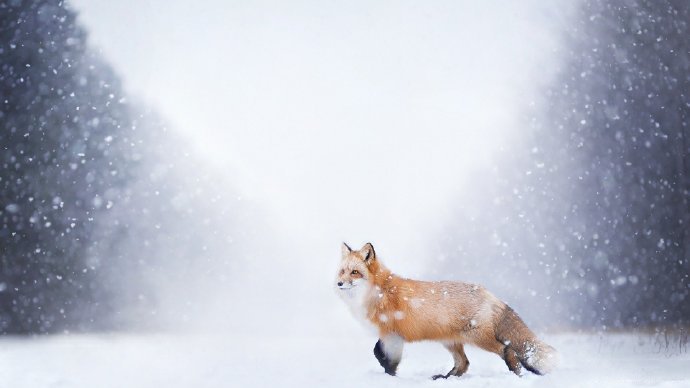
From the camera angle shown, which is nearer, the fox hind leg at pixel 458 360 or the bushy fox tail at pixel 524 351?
the bushy fox tail at pixel 524 351

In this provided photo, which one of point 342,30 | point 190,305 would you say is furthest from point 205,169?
point 342,30

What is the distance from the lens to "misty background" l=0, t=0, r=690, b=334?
5945 mm

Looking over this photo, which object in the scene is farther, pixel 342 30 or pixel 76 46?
pixel 76 46

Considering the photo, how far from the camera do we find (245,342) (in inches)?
215

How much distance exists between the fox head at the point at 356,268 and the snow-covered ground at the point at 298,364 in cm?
53

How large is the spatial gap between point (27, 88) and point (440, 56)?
4499mm

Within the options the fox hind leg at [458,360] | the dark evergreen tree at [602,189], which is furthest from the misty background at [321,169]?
the fox hind leg at [458,360]

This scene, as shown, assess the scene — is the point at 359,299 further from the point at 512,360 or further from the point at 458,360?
the point at 512,360

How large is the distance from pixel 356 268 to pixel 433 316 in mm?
491

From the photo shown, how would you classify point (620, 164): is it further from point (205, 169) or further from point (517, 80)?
point (205, 169)

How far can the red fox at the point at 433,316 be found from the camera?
3148 millimetres

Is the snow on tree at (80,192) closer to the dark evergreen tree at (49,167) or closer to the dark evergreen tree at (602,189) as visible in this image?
the dark evergreen tree at (49,167)

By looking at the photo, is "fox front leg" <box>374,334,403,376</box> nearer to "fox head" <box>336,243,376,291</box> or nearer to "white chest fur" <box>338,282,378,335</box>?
"white chest fur" <box>338,282,378,335</box>

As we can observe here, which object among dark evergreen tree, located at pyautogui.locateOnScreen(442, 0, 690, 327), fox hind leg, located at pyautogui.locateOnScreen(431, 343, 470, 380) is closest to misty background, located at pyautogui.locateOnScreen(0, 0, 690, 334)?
dark evergreen tree, located at pyautogui.locateOnScreen(442, 0, 690, 327)
